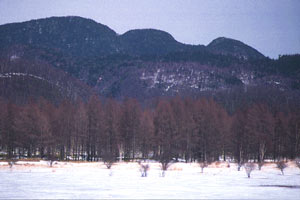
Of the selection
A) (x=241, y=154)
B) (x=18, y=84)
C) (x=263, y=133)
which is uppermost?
(x=18, y=84)

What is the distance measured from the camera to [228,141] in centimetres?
7344

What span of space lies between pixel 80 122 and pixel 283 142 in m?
43.7

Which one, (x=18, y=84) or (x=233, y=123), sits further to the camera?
(x=18, y=84)

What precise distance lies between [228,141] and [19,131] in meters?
41.1

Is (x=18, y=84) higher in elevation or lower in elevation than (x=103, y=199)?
higher

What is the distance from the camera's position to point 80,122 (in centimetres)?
7431

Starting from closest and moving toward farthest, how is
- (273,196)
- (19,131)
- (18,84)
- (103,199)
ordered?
1. (103,199)
2. (273,196)
3. (19,131)
4. (18,84)

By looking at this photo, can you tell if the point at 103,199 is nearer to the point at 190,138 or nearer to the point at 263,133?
the point at 190,138

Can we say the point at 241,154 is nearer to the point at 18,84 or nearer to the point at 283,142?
the point at 283,142

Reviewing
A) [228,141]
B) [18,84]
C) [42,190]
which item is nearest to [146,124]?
[228,141]

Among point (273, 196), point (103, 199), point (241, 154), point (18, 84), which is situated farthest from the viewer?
point (18, 84)

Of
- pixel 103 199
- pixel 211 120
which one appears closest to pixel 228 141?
pixel 211 120

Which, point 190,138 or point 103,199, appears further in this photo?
point 190,138

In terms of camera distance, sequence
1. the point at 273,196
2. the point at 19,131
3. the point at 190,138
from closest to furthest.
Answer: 1. the point at 273,196
2. the point at 19,131
3. the point at 190,138
